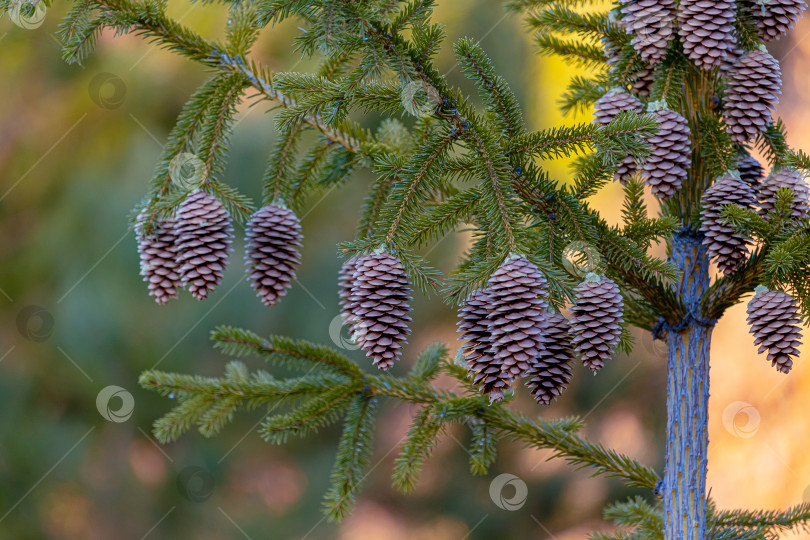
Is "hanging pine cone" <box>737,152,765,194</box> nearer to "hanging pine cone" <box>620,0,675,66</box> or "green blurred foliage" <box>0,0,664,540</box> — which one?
"hanging pine cone" <box>620,0,675,66</box>

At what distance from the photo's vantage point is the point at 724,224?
798mm

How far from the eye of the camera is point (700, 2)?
0.78 m

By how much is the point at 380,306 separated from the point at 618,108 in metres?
0.41

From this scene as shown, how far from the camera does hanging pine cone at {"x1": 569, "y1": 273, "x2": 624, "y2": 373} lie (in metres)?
0.67

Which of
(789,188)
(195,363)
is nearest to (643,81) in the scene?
(789,188)

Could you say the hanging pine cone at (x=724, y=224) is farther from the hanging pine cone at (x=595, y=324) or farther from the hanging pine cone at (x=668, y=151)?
the hanging pine cone at (x=595, y=324)

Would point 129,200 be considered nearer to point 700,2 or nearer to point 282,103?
point 282,103

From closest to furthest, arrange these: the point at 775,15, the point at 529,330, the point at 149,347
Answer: the point at 529,330 < the point at 775,15 < the point at 149,347

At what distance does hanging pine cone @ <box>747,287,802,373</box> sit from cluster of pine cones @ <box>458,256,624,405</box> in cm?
18

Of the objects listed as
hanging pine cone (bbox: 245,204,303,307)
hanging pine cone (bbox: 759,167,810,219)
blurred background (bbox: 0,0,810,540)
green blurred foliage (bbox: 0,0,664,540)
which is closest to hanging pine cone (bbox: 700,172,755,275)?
hanging pine cone (bbox: 759,167,810,219)

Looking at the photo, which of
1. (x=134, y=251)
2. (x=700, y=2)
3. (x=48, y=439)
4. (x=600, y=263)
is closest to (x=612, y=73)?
(x=700, y=2)

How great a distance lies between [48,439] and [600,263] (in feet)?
7.66

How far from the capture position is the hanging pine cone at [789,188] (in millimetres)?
801

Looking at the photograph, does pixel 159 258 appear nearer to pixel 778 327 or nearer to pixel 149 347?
pixel 778 327
